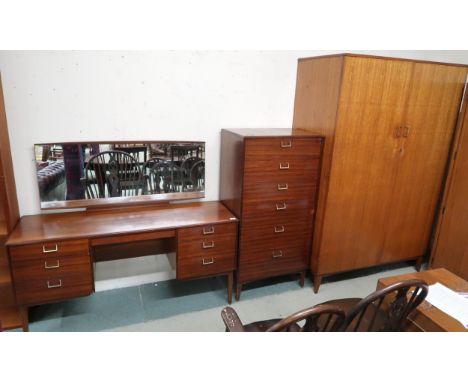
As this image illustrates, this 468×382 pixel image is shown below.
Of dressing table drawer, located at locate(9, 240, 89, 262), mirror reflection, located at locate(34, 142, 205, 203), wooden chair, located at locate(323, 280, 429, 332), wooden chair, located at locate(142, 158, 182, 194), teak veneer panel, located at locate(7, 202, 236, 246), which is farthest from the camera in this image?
wooden chair, located at locate(142, 158, 182, 194)

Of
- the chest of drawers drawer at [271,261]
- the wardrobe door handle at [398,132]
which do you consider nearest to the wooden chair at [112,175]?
the chest of drawers drawer at [271,261]

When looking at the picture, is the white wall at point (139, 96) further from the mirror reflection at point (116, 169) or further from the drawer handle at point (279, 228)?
the drawer handle at point (279, 228)

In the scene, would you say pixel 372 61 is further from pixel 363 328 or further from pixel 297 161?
pixel 363 328

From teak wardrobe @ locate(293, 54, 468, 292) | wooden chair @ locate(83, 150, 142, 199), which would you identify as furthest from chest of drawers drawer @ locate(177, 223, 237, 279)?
teak wardrobe @ locate(293, 54, 468, 292)

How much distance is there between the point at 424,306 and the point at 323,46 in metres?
1.33

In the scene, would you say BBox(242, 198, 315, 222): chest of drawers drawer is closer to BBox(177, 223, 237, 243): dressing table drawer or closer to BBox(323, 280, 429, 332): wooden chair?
BBox(177, 223, 237, 243): dressing table drawer

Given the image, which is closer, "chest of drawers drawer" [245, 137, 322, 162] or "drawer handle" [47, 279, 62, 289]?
"drawer handle" [47, 279, 62, 289]

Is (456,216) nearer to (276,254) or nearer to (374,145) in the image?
(374,145)

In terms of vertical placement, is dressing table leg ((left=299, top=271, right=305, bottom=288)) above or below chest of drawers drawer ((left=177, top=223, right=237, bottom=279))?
below

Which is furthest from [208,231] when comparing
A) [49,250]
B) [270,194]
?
[49,250]

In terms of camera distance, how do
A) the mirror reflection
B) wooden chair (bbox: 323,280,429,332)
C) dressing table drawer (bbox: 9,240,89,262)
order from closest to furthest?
wooden chair (bbox: 323,280,429,332)
dressing table drawer (bbox: 9,240,89,262)
the mirror reflection

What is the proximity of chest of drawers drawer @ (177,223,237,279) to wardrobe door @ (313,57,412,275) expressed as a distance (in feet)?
2.38

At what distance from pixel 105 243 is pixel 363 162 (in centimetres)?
185

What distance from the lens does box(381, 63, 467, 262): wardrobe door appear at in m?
2.42
